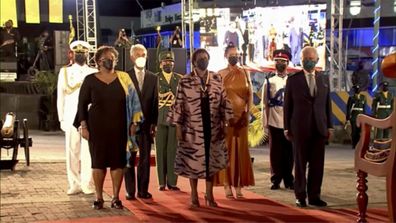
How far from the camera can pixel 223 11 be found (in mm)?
22266

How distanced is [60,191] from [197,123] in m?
2.25

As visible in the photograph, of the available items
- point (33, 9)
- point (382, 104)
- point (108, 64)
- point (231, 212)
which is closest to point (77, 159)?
point (108, 64)

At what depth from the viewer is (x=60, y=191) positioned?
26.6 feet

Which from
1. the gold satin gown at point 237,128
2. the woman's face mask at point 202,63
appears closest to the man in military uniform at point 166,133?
the gold satin gown at point 237,128

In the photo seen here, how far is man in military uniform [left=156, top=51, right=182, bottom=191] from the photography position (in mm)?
8195

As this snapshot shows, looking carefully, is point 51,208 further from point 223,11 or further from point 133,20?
point 133,20

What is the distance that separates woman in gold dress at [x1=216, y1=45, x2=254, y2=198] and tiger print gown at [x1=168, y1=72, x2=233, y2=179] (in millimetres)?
486

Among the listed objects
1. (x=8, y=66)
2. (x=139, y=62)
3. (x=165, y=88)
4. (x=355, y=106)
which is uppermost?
(x=139, y=62)

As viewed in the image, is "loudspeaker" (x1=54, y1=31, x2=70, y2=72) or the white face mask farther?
"loudspeaker" (x1=54, y1=31, x2=70, y2=72)

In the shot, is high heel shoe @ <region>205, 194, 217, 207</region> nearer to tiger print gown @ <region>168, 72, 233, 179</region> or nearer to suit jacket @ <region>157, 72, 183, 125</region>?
tiger print gown @ <region>168, 72, 233, 179</region>

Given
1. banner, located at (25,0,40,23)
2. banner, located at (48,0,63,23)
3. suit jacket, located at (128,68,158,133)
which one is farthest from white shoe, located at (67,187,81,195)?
banner, located at (25,0,40,23)

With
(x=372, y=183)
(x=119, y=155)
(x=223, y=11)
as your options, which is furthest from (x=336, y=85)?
(x=119, y=155)

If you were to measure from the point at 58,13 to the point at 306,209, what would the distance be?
37.4ft

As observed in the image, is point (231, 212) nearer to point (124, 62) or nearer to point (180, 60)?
point (124, 62)
